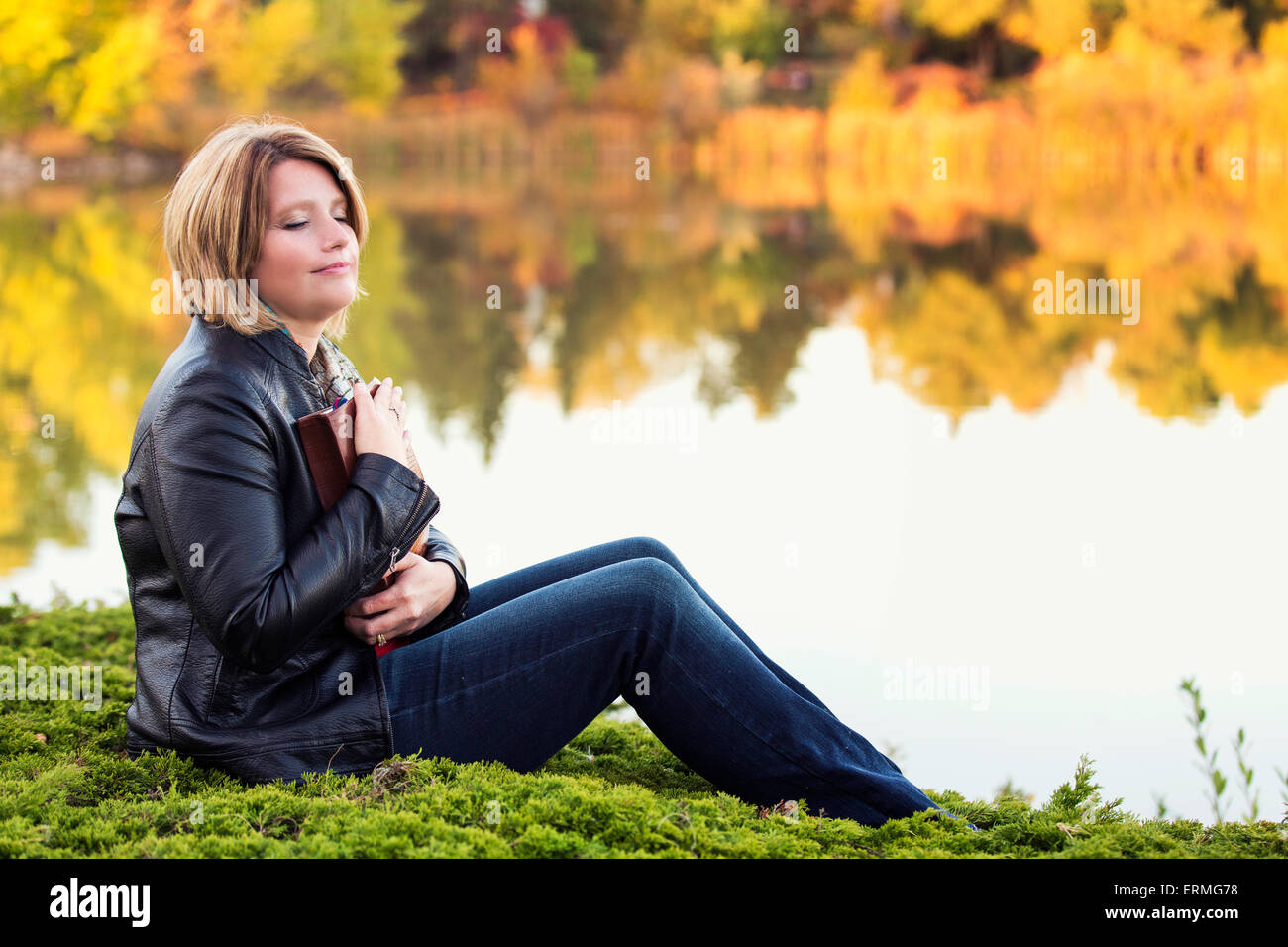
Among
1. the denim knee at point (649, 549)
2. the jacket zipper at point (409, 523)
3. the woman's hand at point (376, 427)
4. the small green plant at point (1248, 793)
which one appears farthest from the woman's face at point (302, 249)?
the small green plant at point (1248, 793)

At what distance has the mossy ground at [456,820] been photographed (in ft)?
6.10

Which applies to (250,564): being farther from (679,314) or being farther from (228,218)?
(679,314)

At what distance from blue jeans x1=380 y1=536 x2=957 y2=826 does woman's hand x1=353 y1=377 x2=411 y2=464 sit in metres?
0.34

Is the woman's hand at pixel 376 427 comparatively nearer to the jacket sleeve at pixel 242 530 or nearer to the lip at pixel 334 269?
the jacket sleeve at pixel 242 530

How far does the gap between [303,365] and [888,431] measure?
198 inches

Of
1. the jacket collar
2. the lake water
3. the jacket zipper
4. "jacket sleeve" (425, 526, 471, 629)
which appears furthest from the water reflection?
the jacket zipper

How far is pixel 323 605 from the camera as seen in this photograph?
6.21 ft

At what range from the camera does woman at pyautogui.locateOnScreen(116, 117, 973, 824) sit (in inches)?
73.7

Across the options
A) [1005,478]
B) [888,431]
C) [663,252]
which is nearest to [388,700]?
[1005,478]

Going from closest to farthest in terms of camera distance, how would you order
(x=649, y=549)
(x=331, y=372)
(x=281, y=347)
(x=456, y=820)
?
1. (x=456, y=820)
2. (x=281, y=347)
3. (x=331, y=372)
4. (x=649, y=549)

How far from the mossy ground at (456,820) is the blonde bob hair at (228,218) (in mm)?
745

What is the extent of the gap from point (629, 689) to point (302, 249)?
0.91 meters

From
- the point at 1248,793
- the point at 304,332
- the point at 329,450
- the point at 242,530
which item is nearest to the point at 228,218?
the point at 304,332
